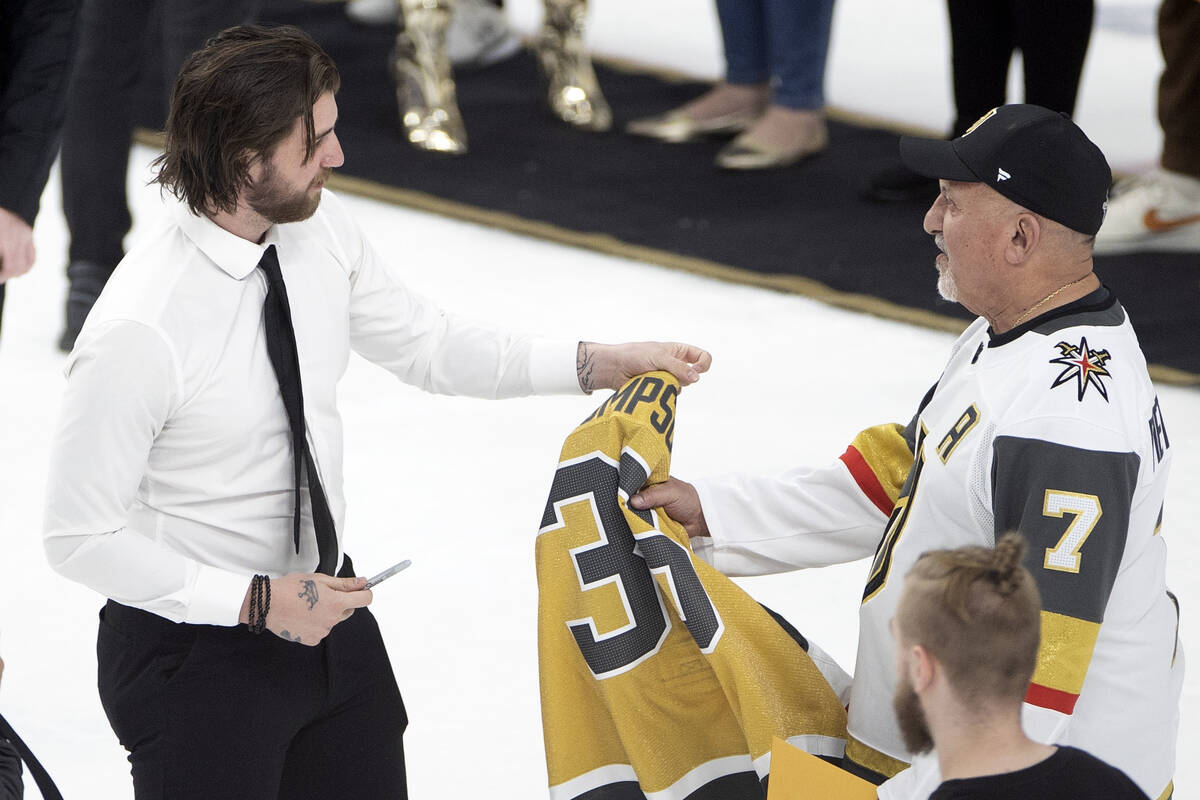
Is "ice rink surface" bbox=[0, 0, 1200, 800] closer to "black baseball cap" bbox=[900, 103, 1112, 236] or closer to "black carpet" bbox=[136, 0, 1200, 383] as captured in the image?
"black carpet" bbox=[136, 0, 1200, 383]

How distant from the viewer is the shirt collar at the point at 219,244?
1.77m

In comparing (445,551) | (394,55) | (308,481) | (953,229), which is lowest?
(445,551)

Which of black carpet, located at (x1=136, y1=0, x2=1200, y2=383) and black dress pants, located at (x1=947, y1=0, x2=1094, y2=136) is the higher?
black dress pants, located at (x1=947, y1=0, x2=1094, y2=136)

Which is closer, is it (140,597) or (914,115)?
(140,597)

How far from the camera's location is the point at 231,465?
1804 millimetres

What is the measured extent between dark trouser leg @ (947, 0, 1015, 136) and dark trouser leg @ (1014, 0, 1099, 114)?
0.11 meters

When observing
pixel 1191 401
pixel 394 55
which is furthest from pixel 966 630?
pixel 394 55

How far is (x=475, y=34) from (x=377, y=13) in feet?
1.58

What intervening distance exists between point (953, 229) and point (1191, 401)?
6.78 ft

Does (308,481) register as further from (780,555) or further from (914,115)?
(914,115)

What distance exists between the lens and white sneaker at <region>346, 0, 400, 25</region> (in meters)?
6.24

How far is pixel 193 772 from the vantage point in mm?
1790

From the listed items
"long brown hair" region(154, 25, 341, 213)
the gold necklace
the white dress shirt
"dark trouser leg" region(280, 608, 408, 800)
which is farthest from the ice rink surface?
"long brown hair" region(154, 25, 341, 213)

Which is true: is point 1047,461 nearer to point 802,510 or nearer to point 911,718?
point 911,718
